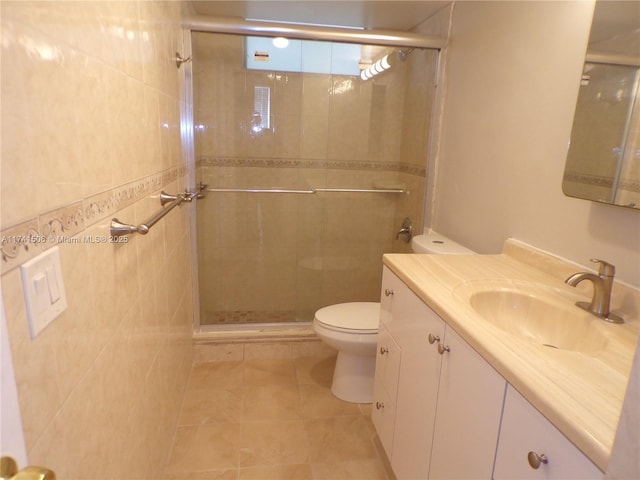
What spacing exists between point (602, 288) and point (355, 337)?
3.77 ft

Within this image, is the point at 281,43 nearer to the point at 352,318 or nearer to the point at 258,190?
the point at 258,190

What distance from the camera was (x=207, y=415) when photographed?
200 cm

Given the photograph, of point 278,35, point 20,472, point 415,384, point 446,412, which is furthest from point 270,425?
point 278,35

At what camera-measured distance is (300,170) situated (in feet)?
9.41

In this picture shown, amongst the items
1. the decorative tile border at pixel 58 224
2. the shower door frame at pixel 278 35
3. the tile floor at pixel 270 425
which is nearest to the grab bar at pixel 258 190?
the shower door frame at pixel 278 35

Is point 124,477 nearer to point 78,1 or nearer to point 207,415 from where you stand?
point 207,415

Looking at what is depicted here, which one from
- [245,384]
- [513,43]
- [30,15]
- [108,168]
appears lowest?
[245,384]

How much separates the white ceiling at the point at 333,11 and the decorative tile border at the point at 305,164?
88 cm

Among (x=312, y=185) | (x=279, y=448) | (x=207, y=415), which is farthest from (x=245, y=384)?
(x=312, y=185)

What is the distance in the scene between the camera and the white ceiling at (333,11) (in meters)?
2.16

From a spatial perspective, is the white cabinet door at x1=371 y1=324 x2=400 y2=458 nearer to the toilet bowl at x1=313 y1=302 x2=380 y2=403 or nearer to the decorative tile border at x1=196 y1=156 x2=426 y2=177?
the toilet bowl at x1=313 y1=302 x2=380 y2=403

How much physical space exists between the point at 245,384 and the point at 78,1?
196 centimetres

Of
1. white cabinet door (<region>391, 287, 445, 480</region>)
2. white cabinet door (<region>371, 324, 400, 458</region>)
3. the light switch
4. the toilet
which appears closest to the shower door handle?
the light switch

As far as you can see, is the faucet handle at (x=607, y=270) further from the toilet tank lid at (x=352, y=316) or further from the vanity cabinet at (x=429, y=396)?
the toilet tank lid at (x=352, y=316)
